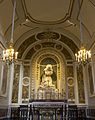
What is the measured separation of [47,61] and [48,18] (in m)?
4.30

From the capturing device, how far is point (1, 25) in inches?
391

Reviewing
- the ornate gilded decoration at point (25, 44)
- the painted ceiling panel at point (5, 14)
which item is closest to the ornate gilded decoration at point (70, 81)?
the ornate gilded decoration at point (25, 44)

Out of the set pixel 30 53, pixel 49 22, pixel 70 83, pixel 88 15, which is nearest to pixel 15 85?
pixel 30 53

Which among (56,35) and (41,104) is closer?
(41,104)

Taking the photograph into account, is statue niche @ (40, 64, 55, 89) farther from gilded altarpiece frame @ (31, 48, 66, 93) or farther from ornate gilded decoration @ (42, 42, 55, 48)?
ornate gilded decoration @ (42, 42, 55, 48)

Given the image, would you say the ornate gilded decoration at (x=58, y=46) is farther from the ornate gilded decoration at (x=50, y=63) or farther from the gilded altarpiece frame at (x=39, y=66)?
the ornate gilded decoration at (x=50, y=63)

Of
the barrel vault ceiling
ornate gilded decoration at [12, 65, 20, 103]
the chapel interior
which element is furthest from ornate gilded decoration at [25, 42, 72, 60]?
ornate gilded decoration at [12, 65, 20, 103]

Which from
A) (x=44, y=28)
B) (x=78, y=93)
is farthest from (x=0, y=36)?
(x=78, y=93)

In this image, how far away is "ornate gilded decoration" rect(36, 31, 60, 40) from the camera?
45.5 ft

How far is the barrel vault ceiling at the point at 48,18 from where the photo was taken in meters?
9.48

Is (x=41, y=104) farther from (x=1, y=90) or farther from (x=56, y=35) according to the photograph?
(x=56, y=35)

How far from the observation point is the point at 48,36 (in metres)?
14.0

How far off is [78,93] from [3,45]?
719cm

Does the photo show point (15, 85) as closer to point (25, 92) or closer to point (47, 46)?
point (25, 92)
